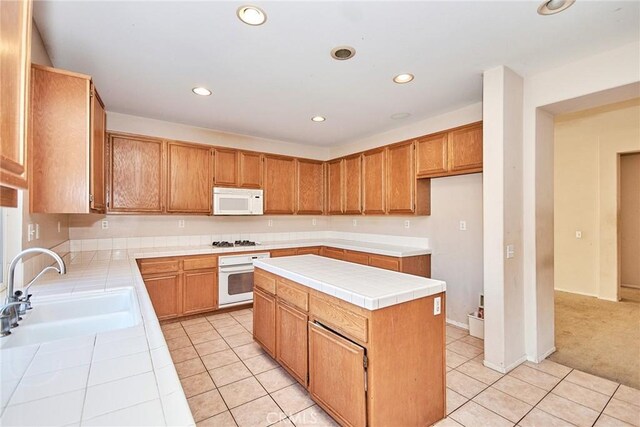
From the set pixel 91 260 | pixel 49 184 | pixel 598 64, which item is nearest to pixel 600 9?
pixel 598 64

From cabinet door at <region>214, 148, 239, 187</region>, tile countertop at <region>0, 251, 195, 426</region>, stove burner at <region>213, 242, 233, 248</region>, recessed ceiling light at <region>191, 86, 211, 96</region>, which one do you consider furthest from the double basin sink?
cabinet door at <region>214, 148, 239, 187</region>

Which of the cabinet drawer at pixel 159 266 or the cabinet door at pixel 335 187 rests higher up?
the cabinet door at pixel 335 187

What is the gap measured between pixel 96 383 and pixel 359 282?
139 cm

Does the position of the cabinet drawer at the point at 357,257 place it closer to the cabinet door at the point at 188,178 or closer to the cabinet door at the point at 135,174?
the cabinet door at the point at 188,178

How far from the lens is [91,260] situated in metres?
3.09

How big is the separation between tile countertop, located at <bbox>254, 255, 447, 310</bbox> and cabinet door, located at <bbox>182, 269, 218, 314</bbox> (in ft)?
5.01

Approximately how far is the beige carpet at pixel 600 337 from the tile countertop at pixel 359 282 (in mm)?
1909

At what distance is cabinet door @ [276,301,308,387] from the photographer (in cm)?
212

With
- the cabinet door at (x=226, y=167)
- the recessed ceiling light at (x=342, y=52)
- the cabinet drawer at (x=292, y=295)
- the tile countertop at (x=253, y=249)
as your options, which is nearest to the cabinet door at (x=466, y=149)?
the tile countertop at (x=253, y=249)

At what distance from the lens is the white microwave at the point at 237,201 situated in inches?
161

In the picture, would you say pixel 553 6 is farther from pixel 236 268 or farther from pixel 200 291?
pixel 200 291

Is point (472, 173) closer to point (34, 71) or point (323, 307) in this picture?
point (323, 307)

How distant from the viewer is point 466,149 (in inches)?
126

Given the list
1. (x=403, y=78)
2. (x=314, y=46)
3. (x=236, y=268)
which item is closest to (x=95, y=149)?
(x=314, y=46)
